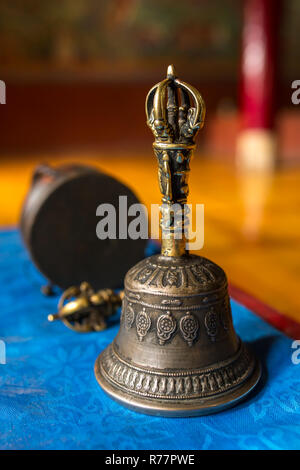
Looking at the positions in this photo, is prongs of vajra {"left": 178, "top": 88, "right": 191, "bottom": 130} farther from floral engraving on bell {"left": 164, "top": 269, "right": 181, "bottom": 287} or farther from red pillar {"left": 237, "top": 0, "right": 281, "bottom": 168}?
red pillar {"left": 237, "top": 0, "right": 281, "bottom": 168}

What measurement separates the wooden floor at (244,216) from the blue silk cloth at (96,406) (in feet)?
2.41

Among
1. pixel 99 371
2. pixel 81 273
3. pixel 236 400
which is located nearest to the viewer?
pixel 236 400

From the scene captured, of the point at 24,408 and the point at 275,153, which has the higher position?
the point at 275,153

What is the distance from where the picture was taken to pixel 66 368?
1934 millimetres

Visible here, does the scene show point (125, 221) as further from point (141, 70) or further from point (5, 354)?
point (141, 70)

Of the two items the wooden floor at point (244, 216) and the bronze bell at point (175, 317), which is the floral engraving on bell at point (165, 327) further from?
the wooden floor at point (244, 216)

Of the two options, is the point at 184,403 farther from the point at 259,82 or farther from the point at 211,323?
the point at 259,82

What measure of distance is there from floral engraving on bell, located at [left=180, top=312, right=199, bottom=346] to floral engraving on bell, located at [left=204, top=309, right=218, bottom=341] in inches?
1.5

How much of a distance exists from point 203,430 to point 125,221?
135 centimetres

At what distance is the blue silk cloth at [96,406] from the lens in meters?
1.48

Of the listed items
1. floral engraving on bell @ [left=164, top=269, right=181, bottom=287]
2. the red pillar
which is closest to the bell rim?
floral engraving on bell @ [left=164, top=269, right=181, bottom=287]

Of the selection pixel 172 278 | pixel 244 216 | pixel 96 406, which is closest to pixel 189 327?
pixel 172 278

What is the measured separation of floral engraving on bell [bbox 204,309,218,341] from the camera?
5.32 feet

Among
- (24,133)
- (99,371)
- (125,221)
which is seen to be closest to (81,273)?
(125,221)
